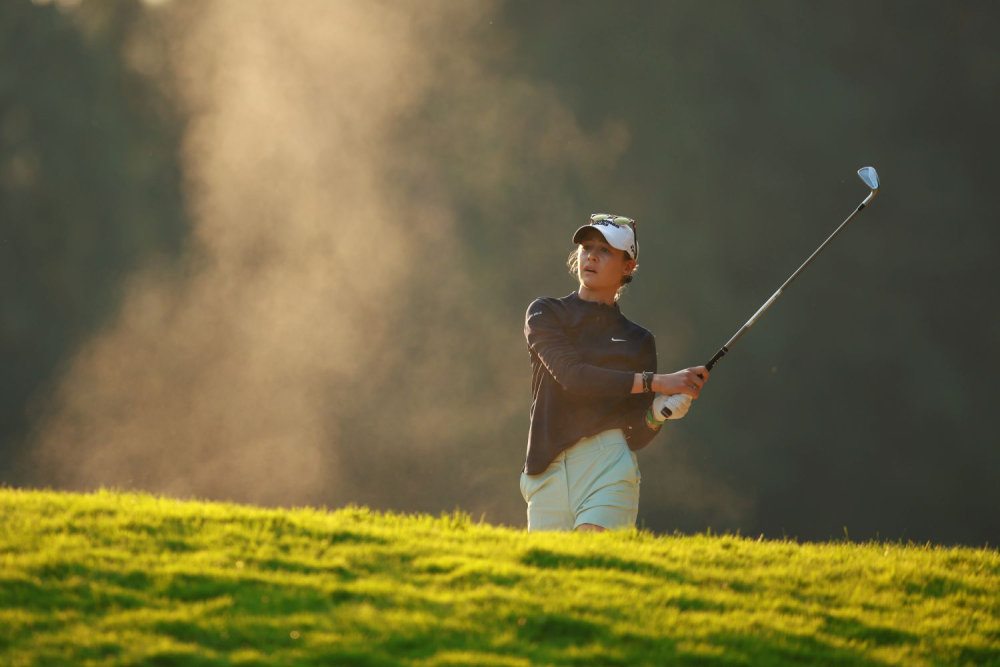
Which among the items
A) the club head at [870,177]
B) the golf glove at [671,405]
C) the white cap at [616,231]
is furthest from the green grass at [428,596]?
the club head at [870,177]

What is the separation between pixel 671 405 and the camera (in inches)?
193

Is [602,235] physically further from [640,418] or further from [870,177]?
[870,177]

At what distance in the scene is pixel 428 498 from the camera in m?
16.2

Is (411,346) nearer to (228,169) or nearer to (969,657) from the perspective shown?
(228,169)

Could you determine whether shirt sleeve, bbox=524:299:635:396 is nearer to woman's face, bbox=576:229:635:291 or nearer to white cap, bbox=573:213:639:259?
woman's face, bbox=576:229:635:291

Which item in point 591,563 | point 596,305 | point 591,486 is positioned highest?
point 596,305

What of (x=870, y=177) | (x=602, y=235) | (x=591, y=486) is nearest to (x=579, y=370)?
(x=591, y=486)

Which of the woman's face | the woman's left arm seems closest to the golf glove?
the woman's left arm

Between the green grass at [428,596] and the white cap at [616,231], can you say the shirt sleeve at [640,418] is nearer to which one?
the white cap at [616,231]

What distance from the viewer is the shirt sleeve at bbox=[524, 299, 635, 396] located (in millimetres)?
4906

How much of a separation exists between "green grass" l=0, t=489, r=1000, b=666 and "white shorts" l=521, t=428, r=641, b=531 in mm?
318

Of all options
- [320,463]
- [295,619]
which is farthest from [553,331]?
[320,463]

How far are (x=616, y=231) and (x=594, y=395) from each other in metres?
0.72

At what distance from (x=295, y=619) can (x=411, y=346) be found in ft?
43.2
